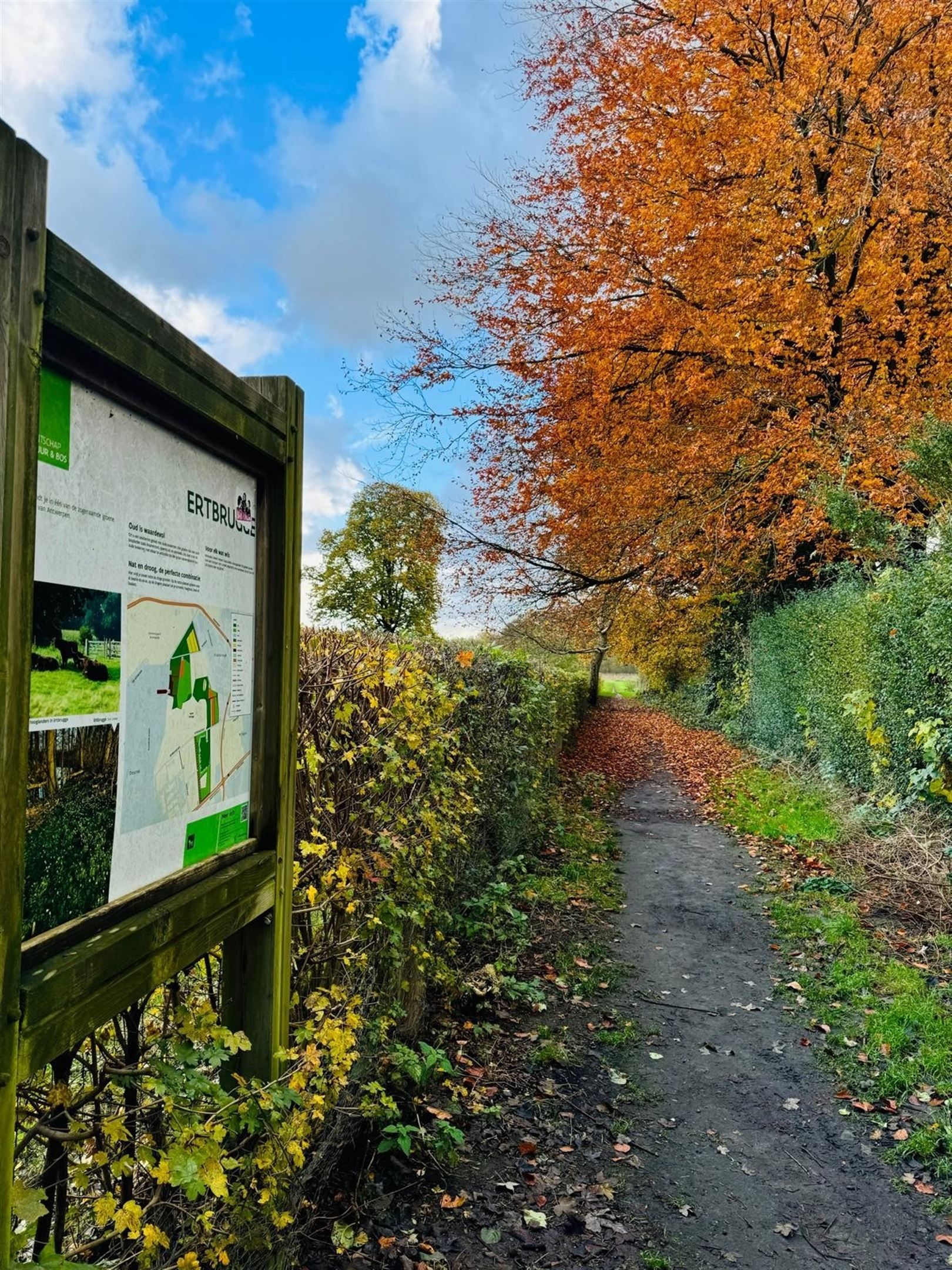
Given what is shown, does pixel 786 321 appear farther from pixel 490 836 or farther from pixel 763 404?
pixel 490 836

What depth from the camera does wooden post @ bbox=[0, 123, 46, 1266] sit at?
49.6 inches

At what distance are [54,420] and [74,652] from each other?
46 centimetres

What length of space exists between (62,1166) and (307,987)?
4.52 feet

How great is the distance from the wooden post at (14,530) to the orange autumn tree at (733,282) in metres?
10.3

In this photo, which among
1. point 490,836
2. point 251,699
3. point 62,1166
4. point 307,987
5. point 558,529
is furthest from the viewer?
point 558,529

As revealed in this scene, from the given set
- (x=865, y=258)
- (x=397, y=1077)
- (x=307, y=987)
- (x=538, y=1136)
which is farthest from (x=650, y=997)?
(x=865, y=258)

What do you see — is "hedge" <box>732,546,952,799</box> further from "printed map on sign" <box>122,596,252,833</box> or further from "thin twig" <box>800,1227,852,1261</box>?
"printed map on sign" <box>122,596,252,833</box>

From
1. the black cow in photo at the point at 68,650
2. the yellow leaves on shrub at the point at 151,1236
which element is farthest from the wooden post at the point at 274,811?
the black cow in photo at the point at 68,650

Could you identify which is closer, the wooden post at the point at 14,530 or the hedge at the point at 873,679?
the wooden post at the point at 14,530

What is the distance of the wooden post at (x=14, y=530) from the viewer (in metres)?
1.26

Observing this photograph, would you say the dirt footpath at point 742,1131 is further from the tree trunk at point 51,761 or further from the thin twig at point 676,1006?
the tree trunk at point 51,761

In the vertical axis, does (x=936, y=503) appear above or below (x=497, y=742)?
above

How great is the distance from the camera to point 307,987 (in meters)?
3.14

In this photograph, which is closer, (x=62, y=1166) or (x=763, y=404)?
(x=62, y=1166)
